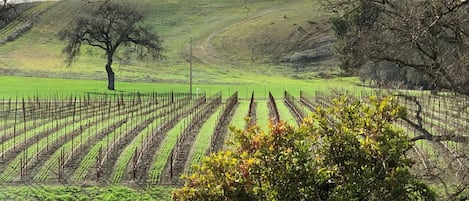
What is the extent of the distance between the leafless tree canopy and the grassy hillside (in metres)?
54.4

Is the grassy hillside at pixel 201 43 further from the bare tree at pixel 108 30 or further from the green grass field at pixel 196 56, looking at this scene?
the bare tree at pixel 108 30

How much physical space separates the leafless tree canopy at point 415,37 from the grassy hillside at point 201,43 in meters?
54.4

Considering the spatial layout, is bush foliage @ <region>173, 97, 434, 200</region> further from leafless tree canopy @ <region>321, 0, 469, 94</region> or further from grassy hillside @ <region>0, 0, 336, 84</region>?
grassy hillside @ <region>0, 0, 336, 84</region>

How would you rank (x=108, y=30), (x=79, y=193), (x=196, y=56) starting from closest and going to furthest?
1. (x=79, y=193)
2. (x=108, y=30)
3. (x=196, y=56)

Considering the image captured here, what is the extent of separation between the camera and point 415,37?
372 inches

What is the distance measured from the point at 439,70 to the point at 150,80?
5630 centimetres

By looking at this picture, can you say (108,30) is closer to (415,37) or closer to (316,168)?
(415,37)

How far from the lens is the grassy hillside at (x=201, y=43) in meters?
72.2

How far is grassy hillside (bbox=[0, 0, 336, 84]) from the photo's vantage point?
72250 mm

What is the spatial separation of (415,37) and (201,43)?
275 feet

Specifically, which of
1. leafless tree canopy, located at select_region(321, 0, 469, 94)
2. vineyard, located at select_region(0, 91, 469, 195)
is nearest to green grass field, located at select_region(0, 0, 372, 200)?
vineyard, located at select_region(0, 91, 469, 195)

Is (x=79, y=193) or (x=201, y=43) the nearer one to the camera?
(x=79, y=193)

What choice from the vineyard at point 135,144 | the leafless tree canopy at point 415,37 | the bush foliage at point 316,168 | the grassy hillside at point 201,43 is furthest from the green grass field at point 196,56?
the bush foliage at point 316,168

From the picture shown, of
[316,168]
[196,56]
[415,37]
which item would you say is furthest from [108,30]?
[316,168]
